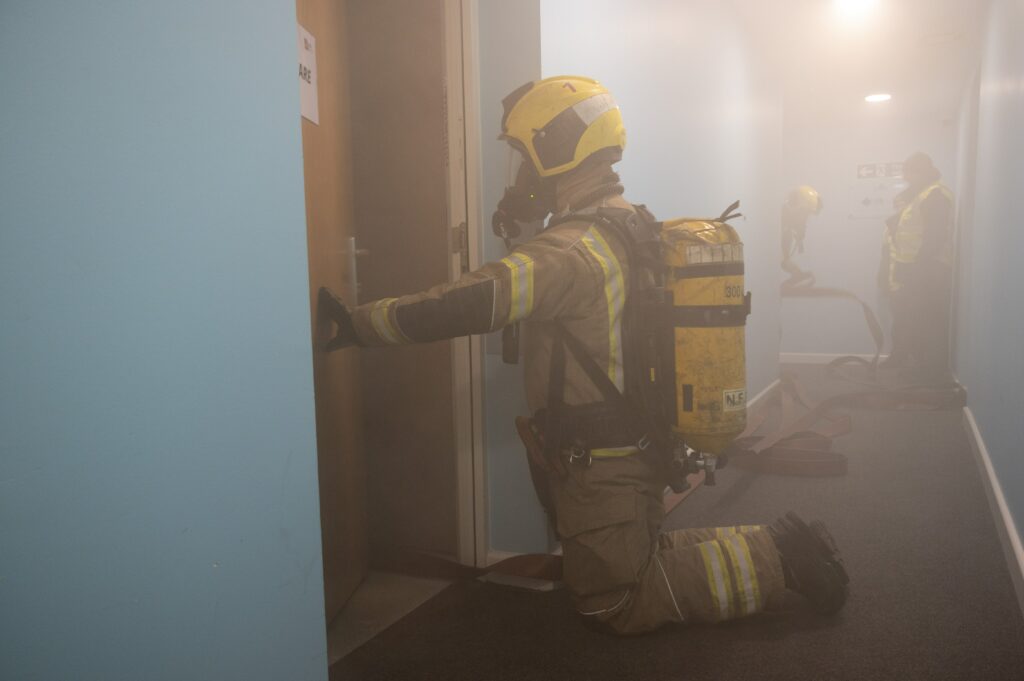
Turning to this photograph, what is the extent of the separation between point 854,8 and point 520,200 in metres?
4.48

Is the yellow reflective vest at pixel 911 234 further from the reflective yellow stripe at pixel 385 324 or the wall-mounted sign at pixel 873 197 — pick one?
the reflective yellow stripe at pixel 385 324

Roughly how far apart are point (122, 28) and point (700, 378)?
1567 mm

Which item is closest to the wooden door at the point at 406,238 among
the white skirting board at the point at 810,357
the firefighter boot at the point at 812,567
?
the firefighter boot at the point at 812,567

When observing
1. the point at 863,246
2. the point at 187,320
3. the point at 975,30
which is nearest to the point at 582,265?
the point at 187,320

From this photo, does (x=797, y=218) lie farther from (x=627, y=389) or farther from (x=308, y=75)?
(x=308, y=75)

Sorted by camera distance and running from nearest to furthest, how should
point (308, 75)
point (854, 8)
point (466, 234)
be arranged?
point (308, 75)
point (466, 234)
point (854, 8)

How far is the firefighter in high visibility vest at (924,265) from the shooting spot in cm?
643

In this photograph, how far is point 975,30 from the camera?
5.62m

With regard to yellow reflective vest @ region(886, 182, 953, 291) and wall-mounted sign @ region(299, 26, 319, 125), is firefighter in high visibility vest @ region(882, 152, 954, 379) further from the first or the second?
wall-mounted sign @ region(299, 26, 319, 125)

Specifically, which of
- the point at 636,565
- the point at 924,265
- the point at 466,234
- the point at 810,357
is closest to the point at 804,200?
the point at 924,265

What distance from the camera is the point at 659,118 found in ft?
10.9

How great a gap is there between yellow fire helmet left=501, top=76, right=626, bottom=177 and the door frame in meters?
0.25

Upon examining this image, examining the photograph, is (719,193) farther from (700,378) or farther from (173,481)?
Result: (173,481)

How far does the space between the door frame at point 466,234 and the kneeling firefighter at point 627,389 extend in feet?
0.80
